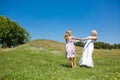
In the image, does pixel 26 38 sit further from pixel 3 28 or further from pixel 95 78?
pixel 95 78

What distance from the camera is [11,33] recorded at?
115500mm

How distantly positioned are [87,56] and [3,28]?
290 ft

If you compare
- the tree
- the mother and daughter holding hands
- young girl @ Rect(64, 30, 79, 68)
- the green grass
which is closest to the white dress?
the mother and daughter holding hands

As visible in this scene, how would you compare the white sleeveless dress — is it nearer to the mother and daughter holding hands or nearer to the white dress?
the mother and daughter holding hands

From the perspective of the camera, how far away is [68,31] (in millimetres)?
22969

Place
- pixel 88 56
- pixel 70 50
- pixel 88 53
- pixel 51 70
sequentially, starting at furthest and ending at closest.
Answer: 1. pixel 88 53
2. pixel 88 56
3. pixel 70 50
4. pixel 51 70

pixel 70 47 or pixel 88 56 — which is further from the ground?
pixel 70 47

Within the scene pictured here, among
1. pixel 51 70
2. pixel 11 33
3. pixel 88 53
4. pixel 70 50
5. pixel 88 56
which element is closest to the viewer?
pixel 51 70

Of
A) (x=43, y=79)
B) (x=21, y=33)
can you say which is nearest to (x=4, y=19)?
(x=21, y=33)

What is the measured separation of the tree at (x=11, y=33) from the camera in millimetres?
108500

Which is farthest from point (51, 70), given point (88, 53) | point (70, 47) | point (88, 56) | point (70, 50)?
point (88, 53)

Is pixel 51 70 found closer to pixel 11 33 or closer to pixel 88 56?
pixel 88 56

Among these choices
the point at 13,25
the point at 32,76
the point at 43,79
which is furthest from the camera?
the point at 13,25

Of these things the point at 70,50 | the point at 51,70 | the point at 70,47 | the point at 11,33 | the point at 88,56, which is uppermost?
the point at 11,33
